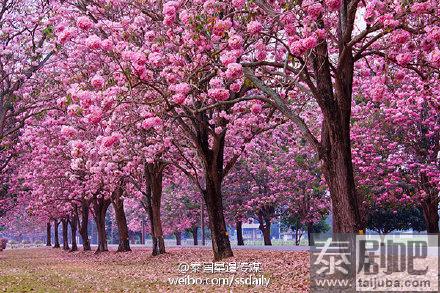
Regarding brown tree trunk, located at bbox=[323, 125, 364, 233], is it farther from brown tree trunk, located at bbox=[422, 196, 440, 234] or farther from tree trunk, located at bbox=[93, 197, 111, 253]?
tree trunk, located at bbox=[93, 197, 111, 253]

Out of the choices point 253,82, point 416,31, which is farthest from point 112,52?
point 416,31

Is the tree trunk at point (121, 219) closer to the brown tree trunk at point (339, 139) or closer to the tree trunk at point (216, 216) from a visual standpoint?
the tree trunk at point (216, 216)

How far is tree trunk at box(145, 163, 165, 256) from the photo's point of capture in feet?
94.7

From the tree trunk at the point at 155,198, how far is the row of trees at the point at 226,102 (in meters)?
0.08

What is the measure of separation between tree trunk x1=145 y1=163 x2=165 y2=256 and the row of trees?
0.25 ft

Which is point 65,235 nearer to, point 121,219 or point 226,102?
point 121,219

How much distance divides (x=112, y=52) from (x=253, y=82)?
→ 3.53 metres

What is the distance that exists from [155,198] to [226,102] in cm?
1665

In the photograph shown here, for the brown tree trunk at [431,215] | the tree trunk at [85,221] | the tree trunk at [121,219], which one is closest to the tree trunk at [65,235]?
the tree trunk at [85,221]

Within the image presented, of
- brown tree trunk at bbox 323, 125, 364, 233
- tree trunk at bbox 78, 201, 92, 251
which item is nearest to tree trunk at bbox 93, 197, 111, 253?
tree trunk at bbox 78, 201, 92, 251

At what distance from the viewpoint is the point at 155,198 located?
29.4 meters

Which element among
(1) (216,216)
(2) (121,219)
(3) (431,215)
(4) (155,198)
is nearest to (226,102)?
(1) (216,216)

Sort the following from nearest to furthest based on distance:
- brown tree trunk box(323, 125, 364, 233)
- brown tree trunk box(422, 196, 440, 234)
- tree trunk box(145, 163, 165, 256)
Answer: brown tree trunk box(323, 125, 364, 233)
brown tree trunk box(422, 196, 440, 234)
tree trunk box(145, 163, 165, 256)

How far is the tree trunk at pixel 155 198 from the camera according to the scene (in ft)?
94.7
